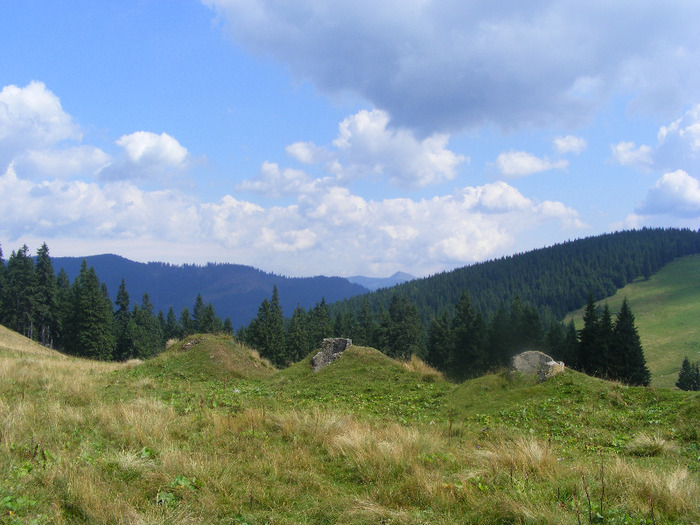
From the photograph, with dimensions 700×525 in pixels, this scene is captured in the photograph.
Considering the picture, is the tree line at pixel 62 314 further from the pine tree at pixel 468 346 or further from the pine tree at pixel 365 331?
the pine tree at pixel 468 346

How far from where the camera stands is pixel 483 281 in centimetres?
19075

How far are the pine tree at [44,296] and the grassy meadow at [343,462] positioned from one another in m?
60.2

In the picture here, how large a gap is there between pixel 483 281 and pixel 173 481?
197807 mm

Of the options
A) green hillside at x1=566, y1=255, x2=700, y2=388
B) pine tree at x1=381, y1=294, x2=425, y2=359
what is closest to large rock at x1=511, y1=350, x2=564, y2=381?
pine tree at x1=381, y1=294, x2=425, y2=359

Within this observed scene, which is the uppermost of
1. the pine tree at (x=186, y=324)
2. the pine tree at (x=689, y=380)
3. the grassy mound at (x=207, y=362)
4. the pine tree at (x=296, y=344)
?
the grassy mound at (x=207, y=362)

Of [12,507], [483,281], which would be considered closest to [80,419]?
[12,507]

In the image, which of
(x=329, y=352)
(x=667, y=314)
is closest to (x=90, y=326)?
(x=329, y=352)

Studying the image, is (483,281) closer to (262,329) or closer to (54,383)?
(262,329)

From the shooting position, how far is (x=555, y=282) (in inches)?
6526

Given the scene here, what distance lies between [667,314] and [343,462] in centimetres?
A: 13571

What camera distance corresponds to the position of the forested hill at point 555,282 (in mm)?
147375

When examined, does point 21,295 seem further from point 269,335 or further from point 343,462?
point 343,462

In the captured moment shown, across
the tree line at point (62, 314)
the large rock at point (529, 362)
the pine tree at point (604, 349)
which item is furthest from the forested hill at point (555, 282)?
the large rock at point (529, 362)

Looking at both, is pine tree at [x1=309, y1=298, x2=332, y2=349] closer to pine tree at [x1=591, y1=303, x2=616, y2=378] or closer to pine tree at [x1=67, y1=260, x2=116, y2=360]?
pine tree at [x1=67, y1=260, x2=116, y2=360]
